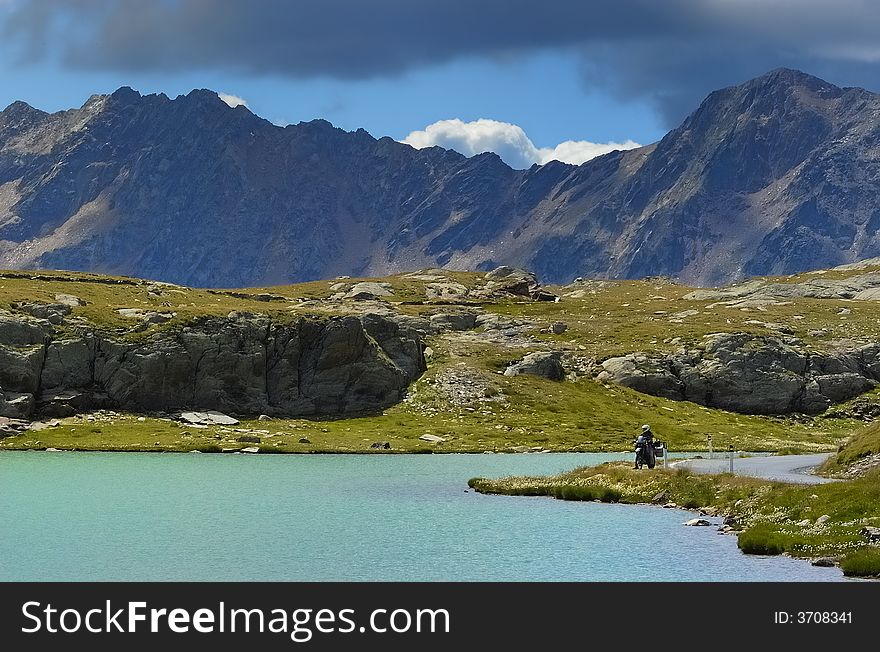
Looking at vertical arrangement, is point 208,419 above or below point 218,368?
below

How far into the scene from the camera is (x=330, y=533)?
47.8 m

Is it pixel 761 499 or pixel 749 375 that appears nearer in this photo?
pixel 761 499

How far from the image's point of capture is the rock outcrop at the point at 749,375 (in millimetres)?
147500

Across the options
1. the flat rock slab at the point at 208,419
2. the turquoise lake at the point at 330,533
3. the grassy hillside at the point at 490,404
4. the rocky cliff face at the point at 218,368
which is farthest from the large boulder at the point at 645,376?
the turquoise lake at the point at 330,533

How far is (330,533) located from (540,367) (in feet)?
329

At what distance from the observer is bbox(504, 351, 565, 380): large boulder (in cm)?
14562

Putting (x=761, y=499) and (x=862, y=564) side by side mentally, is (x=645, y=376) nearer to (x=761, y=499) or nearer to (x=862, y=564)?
(x=761, y=499)

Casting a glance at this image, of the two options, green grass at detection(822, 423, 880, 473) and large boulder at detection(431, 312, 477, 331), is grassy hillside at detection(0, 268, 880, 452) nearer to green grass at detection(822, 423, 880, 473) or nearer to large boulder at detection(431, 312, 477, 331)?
large boulder at detection(431, 312, 477, 331)

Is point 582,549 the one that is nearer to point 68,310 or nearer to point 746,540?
point 746,540

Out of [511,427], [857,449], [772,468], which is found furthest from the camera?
[511,427]

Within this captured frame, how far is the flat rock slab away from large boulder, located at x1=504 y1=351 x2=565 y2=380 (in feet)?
132

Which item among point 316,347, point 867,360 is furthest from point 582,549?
point 867,360

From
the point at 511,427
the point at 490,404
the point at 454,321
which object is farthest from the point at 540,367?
the point at 454,321
